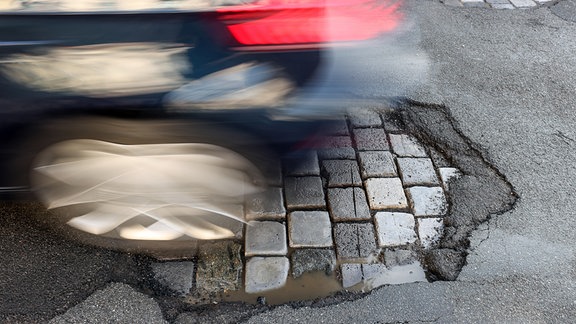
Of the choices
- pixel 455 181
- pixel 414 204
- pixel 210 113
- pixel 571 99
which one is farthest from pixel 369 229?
pixel 571 99

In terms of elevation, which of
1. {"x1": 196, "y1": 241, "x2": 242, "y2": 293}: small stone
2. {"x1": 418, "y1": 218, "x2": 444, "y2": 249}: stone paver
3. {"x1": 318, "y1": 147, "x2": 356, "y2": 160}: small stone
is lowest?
{"x1": 418, "y1": 218, "x2": 444, "y2": 249}: stone paver

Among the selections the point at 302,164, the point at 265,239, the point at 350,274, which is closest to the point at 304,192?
the point at 302,164

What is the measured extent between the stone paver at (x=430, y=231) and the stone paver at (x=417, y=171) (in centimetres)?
35

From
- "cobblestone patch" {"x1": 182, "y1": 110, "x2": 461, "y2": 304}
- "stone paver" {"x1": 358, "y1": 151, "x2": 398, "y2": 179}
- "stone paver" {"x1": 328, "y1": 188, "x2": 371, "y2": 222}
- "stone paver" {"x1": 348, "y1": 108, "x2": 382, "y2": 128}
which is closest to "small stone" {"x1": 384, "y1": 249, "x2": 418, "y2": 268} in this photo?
"cobblestone patch" {"x1": 182, "y1": 110, "x2": 461, "y2": 304}

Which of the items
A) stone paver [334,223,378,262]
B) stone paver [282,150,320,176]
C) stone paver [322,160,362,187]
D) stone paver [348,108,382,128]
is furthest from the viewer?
stone paver [348,108,382,128]

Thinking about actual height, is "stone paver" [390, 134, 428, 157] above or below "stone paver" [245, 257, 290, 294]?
above

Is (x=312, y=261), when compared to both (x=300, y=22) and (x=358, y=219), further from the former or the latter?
(x=300, y=22)

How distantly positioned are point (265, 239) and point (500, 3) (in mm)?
4454

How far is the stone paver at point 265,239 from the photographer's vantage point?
3.19 meters

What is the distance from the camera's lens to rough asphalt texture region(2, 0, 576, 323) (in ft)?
9.29

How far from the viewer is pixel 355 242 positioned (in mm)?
3254

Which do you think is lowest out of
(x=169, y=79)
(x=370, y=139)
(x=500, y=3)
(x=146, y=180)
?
(x=370, y=139)

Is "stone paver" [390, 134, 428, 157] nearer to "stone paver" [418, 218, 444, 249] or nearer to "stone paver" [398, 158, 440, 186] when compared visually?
"stone paver" [398, 158, 440, 186]

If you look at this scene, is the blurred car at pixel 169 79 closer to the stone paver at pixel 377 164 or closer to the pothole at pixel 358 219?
the pothole at pixel 358 219
